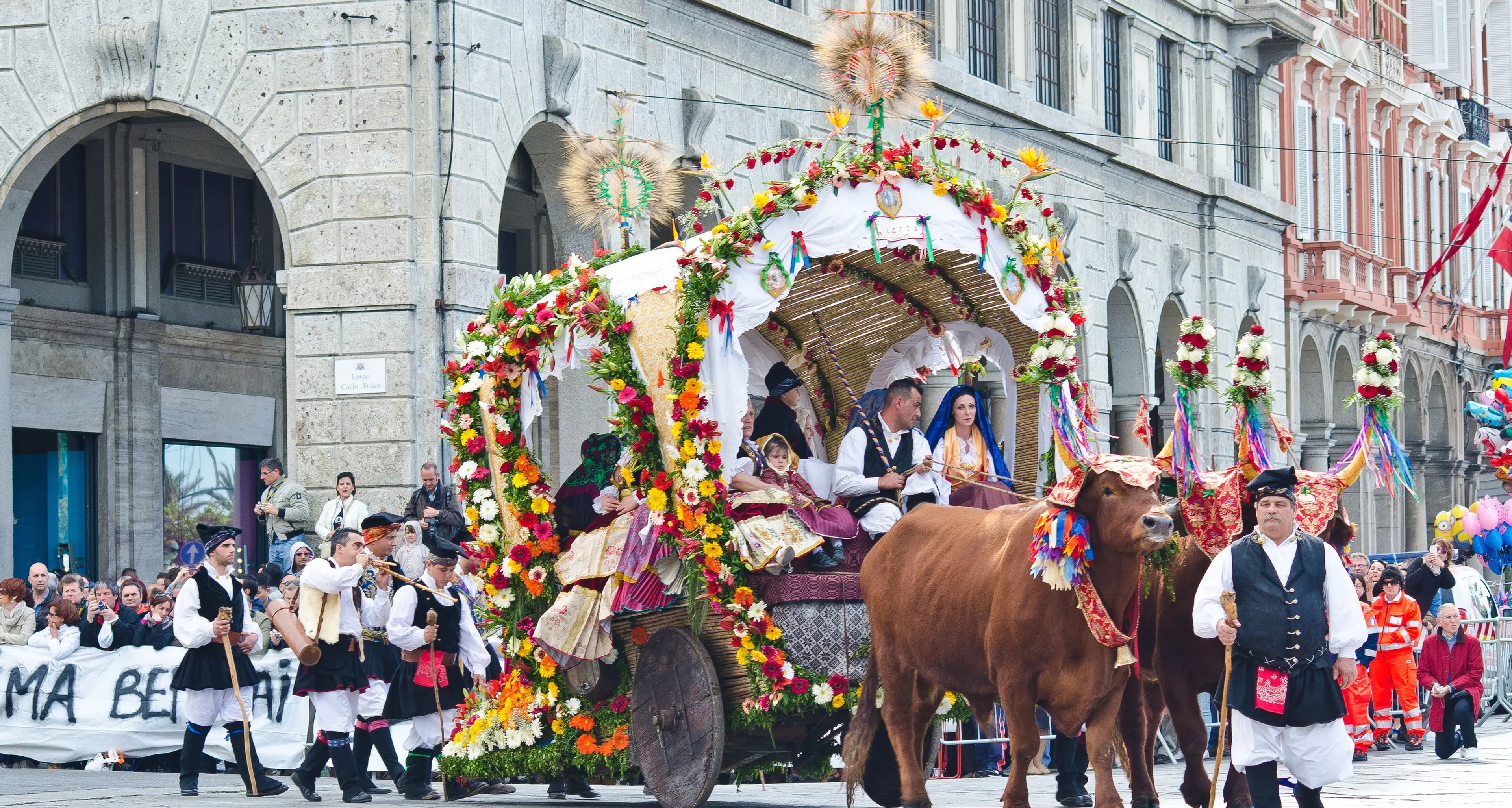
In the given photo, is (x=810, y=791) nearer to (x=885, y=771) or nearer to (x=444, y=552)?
(x=885, y=771)

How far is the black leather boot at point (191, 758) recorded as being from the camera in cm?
1439

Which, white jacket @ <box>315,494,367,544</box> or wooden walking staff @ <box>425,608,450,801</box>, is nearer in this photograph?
wooden walking staff @ <box>425,608,450,801</box>

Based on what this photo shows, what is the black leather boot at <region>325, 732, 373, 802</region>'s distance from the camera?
13914 mm

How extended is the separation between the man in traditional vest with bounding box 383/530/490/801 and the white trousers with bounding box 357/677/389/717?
10 cm

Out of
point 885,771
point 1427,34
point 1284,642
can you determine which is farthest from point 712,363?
point 1427,34

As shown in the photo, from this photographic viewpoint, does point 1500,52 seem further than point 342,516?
Yes

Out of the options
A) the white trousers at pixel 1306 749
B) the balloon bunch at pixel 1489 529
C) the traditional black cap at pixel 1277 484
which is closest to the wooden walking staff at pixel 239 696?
the white trousers at pixel 1306 749

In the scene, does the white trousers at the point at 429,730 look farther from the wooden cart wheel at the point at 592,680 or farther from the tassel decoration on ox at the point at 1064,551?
the tassel decoration on ox at the point at 1064,551

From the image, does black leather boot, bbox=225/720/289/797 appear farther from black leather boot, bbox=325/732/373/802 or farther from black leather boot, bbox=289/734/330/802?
black leather boot, bbox=325/732/373/802

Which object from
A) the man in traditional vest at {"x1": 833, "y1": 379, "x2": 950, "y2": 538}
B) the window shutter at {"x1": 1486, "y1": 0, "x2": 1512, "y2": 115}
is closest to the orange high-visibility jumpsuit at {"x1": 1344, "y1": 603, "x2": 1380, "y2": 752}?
the man in traditional vest at {"x1": 833, "y1": 379, "x2": 950, "y2": 538}

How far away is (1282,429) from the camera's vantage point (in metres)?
12.4

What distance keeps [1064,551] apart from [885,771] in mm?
2433

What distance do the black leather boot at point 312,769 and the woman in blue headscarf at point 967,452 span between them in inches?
168

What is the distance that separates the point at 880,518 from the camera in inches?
Result: 514
